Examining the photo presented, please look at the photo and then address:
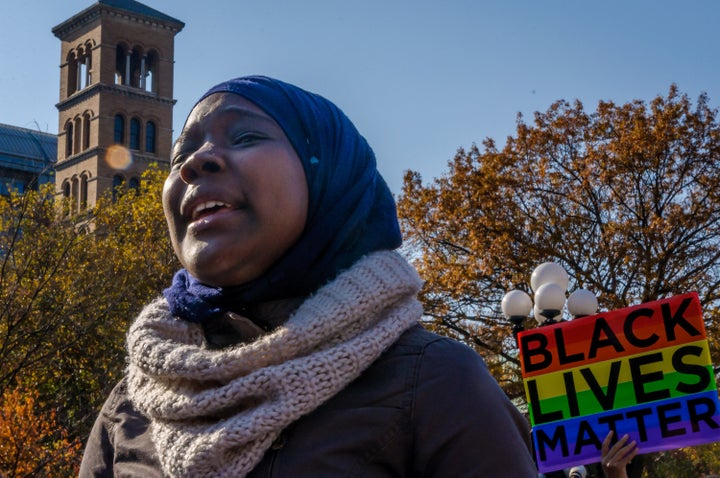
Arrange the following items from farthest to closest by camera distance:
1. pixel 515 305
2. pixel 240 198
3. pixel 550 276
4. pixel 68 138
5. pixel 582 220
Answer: pixel 68 138 < pixel 582 220 < pixel 515 305 < pixel 550 276 < pixel 240 198

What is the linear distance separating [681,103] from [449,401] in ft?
69.6

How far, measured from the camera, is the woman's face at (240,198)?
1.94 meters

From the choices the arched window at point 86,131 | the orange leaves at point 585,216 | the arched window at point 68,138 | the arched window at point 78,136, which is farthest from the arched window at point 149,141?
the orange leaves at point 585,216

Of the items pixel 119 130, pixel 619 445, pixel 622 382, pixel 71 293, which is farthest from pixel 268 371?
pixel 119 130

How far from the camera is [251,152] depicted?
197 centimetres

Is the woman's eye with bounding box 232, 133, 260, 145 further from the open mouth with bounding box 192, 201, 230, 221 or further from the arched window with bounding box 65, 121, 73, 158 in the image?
the arched window with bounding box 65, 121, 73, 158

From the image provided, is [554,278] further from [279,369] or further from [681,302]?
[279,369]

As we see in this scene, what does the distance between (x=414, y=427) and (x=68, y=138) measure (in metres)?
65.8

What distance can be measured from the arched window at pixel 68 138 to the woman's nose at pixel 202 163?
6469 centimetres

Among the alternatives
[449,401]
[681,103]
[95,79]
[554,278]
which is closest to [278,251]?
[449,401]

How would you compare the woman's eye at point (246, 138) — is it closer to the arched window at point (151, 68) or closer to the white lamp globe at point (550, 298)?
the white lamp globe at point (550, 298)

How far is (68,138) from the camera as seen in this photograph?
64562 mm

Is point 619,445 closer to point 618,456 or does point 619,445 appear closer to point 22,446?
point 618,456

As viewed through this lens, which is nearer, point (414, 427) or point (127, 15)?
point (414, 427)
